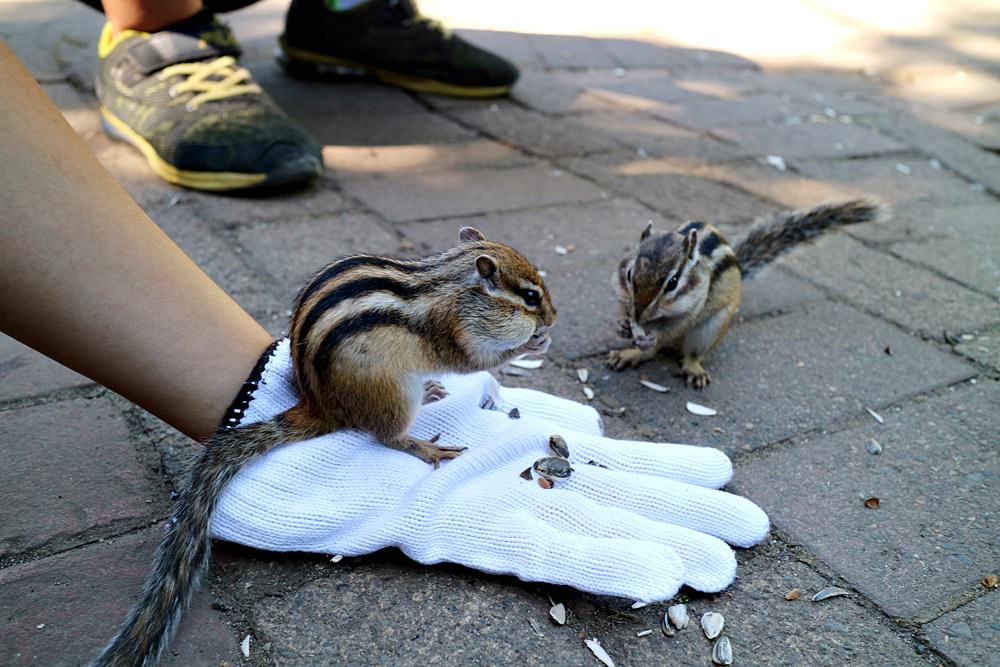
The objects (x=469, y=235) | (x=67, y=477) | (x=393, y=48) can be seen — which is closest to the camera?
(x=67, y=477)

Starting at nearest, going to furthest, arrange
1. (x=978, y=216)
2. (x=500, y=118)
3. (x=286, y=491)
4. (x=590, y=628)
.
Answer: (x=590, y=628) < (x=286, y=491) < (x=978, y=216) < (x=500, y=118)

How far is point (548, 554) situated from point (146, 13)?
275 centimetres

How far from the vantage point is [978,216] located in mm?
3699

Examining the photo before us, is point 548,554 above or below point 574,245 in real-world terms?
above

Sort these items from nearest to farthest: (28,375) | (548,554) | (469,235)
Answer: (548,554) < (469,235) < (28,375)

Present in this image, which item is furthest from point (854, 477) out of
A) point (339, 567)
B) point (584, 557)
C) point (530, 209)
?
point (530, 209)

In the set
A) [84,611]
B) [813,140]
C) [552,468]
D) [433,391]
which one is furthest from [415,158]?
[84,611]

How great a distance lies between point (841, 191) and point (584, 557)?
2.74 meters

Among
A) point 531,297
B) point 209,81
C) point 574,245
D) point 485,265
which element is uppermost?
point 485,265

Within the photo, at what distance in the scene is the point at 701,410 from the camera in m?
2.29

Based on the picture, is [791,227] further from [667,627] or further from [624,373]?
[667,627]

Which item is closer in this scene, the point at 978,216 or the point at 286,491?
the point at 286,491

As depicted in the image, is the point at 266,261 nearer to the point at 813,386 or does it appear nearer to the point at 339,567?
the point at 339,567

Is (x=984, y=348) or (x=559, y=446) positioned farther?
(x=984, y=348)
